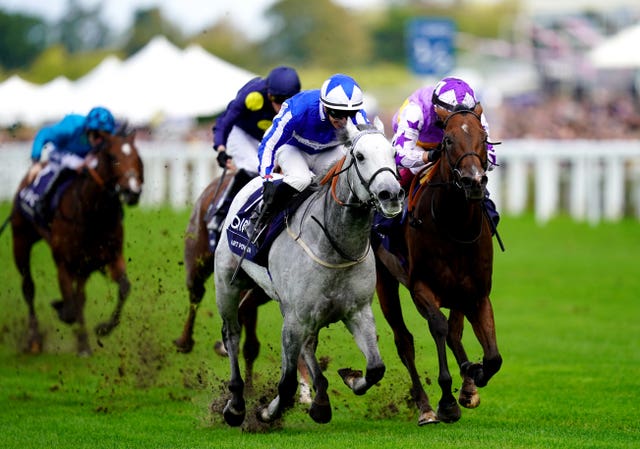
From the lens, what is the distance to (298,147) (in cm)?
841

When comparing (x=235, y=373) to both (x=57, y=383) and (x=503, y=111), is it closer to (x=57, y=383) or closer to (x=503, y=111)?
(x=57, y=383)

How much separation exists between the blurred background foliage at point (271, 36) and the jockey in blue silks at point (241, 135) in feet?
79.4

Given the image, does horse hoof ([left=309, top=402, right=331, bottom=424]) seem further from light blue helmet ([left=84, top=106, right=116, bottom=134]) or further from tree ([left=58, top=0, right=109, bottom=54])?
tree ([left=58, top=0, right=109, bottom=54])

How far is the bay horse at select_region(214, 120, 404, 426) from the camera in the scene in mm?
7402

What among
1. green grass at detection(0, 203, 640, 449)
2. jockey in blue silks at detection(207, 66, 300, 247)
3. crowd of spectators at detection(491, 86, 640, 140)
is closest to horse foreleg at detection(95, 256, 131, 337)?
green grass at detection(0, 203, 640, 449)

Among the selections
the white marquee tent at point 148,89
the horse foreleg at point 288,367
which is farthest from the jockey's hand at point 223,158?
the white marquee tent at point 148,89

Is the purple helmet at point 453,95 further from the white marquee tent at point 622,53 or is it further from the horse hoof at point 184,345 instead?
the white marquee tent at point 622,53

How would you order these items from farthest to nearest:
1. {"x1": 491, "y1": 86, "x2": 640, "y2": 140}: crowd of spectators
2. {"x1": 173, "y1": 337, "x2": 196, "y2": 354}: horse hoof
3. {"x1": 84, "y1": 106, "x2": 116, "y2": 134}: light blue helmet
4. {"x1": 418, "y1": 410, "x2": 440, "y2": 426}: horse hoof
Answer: {"x1": 491, "y1": 86, "x2": 640, "y2": 140}: crowd of spectators, {"x1": 84, "y1": 106, "x2": 116, "y2": 134}: light blue helmet, {"x1": 173, "y1": 337, "x2": 196, "y2": 354}: horse hoof, {"x1": 418, "y1": 410, "x2": 440, "y2": 426}: horse hoof

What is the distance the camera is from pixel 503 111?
124 ft

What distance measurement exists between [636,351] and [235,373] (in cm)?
472

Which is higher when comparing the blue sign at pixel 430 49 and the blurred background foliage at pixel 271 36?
the blurred background foliage at pixel 271 36

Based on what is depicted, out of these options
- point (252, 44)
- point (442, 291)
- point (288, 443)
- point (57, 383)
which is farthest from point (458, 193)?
point (252, 44)

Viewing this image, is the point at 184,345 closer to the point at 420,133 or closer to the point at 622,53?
Answer: the point at 420,133

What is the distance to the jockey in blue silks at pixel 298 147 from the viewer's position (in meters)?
8.15
